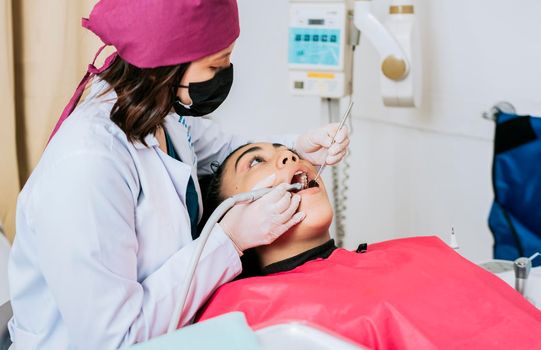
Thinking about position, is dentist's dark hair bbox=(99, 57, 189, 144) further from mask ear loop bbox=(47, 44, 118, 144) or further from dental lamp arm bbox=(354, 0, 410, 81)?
dental lamp arm bbox=(354, 0, 410, 81)

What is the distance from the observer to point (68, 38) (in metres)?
2.14

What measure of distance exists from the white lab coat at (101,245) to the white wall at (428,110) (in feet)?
3.90

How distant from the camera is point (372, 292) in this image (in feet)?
4.05

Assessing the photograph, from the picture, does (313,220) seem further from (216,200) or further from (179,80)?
(179,80)

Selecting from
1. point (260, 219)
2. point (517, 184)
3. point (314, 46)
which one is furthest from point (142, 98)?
point (517, 184)

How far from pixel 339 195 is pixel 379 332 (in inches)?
59.0

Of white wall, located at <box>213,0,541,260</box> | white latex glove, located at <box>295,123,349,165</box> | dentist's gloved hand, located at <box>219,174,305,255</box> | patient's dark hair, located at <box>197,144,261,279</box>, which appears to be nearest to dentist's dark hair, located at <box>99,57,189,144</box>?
dentist's gloved hand, located at <box>219,174,305,255</box>

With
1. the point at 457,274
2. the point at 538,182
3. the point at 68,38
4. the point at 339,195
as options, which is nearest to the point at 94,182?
the point at 457,274

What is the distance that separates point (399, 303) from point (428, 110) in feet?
4.09

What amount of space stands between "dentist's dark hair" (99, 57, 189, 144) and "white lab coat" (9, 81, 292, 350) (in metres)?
0.03

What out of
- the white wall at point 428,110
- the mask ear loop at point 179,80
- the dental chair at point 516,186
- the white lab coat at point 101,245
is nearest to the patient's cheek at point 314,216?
the white lab coat at point 101,245

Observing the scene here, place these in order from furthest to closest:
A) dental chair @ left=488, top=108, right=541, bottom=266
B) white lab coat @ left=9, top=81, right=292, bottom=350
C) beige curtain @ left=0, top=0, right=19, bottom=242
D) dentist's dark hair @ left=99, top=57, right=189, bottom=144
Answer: beige curtain @ left=0, top=0, right=19, bottom=242 → dental chair @ left=488, top=108, right=541, bottom=266 → dentist's dark hair @ left=99, top=57, right=189, bottom=144 → white lab coat @ left=9, top=81, right=292, bottom=350

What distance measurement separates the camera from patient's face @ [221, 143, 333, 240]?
4.83 feet

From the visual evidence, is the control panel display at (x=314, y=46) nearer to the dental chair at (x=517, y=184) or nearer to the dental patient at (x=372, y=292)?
the dental chair at (x=517, y=184)
